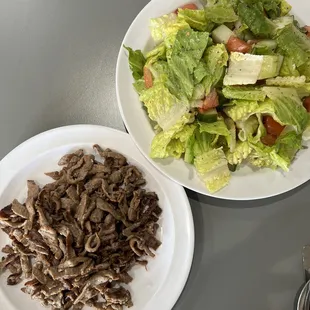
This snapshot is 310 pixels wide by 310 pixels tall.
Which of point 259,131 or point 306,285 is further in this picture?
point 306,285

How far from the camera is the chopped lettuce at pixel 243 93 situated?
4.82ft

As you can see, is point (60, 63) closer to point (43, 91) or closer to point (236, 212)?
point (43, 91)

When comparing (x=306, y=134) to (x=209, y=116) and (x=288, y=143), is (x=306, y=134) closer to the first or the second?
(x=288, y=143)

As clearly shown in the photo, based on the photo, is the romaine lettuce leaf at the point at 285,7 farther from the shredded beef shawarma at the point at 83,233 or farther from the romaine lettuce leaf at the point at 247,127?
the shredded beef shawarma at the point at 83,233

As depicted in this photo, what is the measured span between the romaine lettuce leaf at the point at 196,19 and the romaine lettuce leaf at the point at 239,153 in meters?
0.40

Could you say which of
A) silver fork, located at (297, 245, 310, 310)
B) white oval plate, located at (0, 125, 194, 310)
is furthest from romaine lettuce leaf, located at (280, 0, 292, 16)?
silver fork, located at (297, 245, 310, 310)

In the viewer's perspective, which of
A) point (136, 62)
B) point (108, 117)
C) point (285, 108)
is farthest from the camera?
point (108, 117)

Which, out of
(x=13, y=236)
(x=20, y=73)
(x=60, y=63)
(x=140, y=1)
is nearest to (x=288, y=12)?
(x=140, y=1)

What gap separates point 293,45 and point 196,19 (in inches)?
12.9

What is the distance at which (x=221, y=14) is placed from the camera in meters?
1.51

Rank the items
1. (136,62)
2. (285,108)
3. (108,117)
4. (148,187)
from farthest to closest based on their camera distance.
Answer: (108,117) < (148,187) < (136,62) < (285,108)

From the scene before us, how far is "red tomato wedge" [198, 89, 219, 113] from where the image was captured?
1502mm

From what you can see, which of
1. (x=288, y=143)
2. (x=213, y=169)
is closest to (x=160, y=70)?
(x=213, y=169)

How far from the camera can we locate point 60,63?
5.99ft
